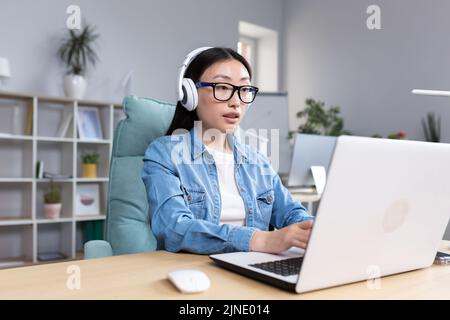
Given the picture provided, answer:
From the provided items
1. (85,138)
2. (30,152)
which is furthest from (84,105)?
(30,152)

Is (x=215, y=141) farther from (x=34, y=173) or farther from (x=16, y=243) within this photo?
(x=16, y=243)

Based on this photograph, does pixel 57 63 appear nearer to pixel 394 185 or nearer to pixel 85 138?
pixel 85 138

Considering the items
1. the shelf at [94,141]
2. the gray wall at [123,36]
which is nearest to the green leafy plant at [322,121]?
the gray wall at [123,36]

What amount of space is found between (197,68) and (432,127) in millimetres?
3010

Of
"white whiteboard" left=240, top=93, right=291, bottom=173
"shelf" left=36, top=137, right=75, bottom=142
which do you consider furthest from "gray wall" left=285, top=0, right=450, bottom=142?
"shelf" left=36, top=137, right=75, bottom=142

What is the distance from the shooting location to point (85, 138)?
3.46 meters

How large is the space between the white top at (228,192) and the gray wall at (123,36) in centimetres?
257

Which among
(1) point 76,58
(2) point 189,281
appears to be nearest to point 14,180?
(1) point 76,58

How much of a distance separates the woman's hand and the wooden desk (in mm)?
107

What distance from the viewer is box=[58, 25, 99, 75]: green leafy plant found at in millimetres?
3410

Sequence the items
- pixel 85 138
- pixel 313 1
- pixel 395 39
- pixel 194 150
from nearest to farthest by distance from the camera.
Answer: pixel 194 150, pixel 85 138, pixel 395 39, pixel 313 1

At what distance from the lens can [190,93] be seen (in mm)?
1229
